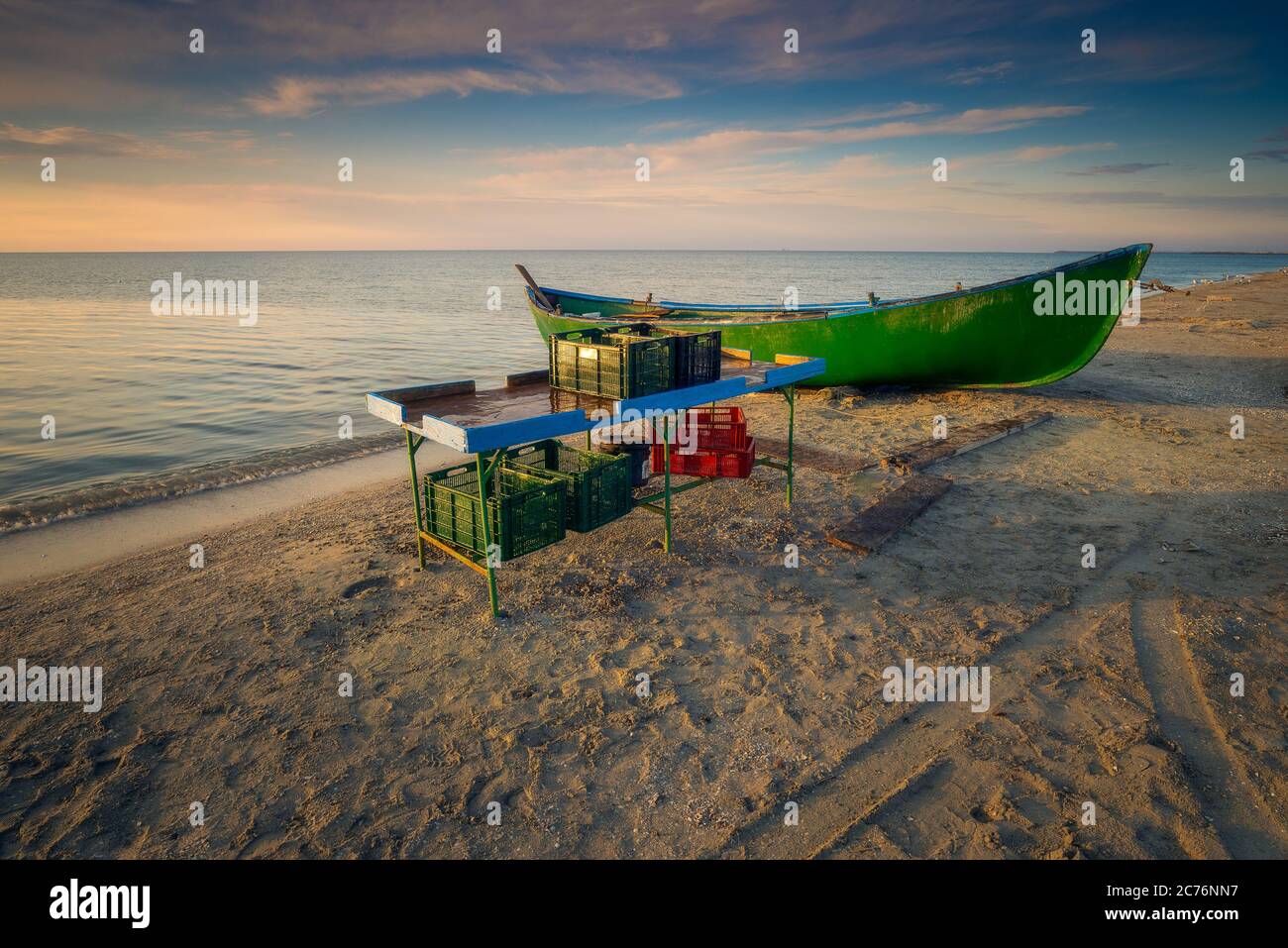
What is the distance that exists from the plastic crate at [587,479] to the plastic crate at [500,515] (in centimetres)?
21

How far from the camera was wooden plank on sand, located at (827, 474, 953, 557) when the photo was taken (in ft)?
26.5

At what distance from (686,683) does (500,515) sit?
8.29 feet

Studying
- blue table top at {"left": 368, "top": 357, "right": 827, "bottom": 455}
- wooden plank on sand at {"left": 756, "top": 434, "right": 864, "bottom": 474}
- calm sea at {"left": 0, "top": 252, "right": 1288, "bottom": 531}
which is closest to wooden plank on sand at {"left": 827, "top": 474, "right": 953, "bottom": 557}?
wooden plank on sand at {"left": 756, "top": 434, "right": 864, "bottom": 474}

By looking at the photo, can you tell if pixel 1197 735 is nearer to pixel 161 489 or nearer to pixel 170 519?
pixel 170 519

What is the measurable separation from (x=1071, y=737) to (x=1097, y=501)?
5721 millimetres

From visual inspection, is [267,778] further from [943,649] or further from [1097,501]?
[1097,501]

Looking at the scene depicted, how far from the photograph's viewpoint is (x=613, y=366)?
274 inches

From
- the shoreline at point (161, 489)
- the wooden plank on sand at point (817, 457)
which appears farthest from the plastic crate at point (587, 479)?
the shoreline at point (161, 489)

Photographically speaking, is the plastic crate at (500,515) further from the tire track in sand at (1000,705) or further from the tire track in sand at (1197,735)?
the tire track in sand at (1197,735)

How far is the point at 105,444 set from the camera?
14.6m

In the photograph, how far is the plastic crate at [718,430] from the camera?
→ 366 inches

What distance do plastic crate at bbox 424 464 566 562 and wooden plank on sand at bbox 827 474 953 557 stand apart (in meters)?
3.62

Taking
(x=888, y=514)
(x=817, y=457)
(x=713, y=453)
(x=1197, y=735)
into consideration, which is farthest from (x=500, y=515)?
(x=817, y=457)

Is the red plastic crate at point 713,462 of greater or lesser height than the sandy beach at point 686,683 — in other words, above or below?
above
